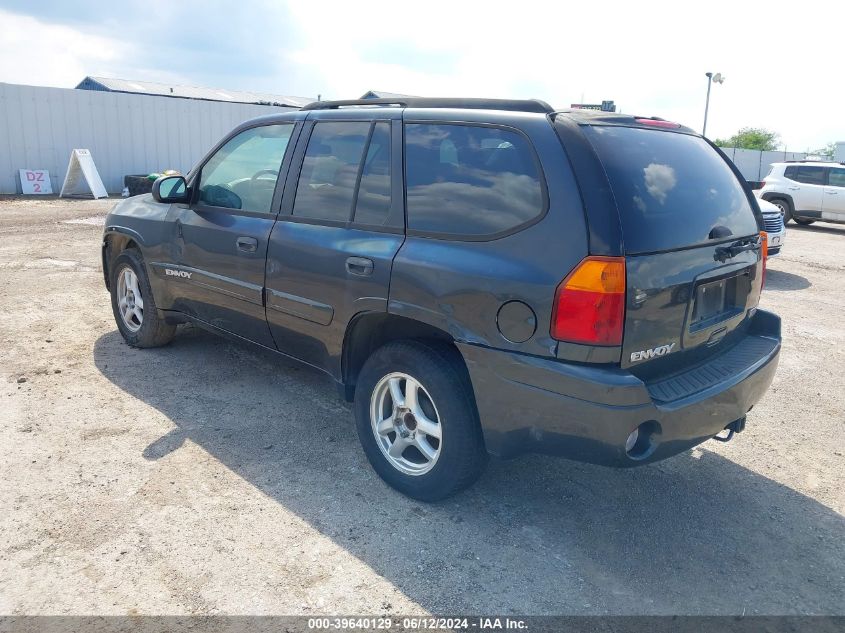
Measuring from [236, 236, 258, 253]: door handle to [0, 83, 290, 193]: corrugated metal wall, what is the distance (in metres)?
15.7

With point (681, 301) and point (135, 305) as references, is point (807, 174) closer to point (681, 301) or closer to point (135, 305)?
point (681, 301)

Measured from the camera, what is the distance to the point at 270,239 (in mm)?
3904

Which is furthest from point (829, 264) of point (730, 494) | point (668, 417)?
point (668, 417)

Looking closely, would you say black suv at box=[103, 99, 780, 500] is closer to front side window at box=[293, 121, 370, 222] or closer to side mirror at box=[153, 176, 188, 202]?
front side window at box=[293, 121, 370, 222]

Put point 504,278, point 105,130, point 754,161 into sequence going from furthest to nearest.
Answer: point 754,161, point 105,130, point 504,278

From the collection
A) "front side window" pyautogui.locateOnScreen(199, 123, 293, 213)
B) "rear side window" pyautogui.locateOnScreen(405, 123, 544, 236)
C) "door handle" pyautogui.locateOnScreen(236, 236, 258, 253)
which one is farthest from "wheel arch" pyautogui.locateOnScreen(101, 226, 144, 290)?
"rear side window" pyautogui.locateOnScreen(405, 123, 544, 236)

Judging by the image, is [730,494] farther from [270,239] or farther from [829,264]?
[829,264]

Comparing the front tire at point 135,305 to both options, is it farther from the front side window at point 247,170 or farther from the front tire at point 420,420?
the front tire at point 420,420

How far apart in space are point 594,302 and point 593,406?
0.41 meters

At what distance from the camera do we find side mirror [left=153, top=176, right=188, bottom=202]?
4.54 metres

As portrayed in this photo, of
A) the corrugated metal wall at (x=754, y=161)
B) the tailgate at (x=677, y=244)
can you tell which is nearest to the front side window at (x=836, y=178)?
the tailgate at (x=677, y=244)

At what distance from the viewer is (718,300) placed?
3189 mm

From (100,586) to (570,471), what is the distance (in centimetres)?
242

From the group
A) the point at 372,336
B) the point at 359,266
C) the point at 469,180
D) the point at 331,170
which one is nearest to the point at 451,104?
the point at 469,180
